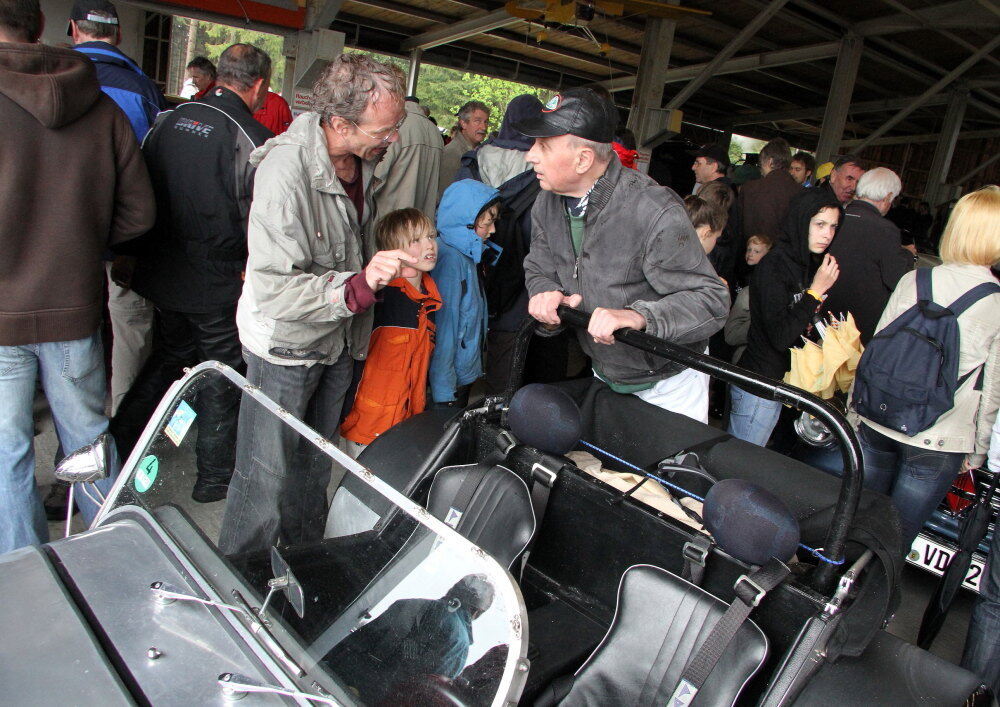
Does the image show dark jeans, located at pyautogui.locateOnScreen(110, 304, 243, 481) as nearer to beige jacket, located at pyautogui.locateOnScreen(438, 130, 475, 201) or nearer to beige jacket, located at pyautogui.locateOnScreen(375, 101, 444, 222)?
beige jacket, located at pyautogui.locateOnScreen(375, 101, 444, 222)

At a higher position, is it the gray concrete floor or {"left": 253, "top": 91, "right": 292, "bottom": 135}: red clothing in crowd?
{"left": 253, "top": 91, "right": 292, "bottom": 135}: red clothing in crowd

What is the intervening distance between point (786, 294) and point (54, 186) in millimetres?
3039

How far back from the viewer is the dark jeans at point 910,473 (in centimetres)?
265

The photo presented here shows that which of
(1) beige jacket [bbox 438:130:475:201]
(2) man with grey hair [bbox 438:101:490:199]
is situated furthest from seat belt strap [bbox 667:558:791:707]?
(2) man with grey hair [bbox 438:101:490:199]

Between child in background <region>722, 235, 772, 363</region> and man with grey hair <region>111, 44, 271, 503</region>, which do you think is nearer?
man with grey hair <region>111, 44, 271, 503</region>

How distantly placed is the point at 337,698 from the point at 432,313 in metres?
2.24

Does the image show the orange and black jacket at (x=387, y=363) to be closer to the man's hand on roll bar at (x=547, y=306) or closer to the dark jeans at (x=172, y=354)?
the dark jeans at (x=172, y=354)

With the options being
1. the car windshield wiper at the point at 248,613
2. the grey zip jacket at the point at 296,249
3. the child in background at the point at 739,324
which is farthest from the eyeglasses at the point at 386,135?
the child in background at the point at 739,324

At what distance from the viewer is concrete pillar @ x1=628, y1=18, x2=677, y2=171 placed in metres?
8.61

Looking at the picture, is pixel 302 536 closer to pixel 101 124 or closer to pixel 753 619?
pixel 753 619

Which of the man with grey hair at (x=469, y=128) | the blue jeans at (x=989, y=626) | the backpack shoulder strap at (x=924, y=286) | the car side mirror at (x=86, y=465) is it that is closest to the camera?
the car side mirror at (x=86, y=465)

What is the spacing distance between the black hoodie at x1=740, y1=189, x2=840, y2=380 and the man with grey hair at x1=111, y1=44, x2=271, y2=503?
7.98 ft

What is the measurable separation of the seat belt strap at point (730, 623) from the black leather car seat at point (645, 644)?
102 mm

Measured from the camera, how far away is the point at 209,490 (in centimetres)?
177
